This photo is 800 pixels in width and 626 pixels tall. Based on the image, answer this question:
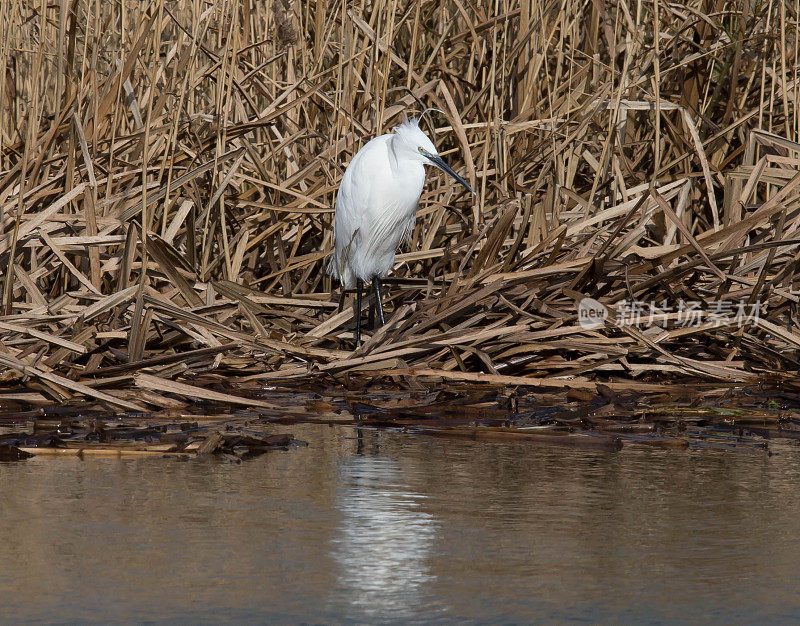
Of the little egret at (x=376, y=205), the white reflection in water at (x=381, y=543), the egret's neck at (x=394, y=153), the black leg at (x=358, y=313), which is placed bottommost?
the white reflection in water at (x=381, y=543)

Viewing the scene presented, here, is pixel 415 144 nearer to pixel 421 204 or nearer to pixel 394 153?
pixel 394 153

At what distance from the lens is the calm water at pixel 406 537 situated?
162 centimetres

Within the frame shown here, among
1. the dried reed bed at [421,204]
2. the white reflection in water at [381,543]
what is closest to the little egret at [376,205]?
the dried reed bed at [421,204]

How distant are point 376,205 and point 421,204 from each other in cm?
64

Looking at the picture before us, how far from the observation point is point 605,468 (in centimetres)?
258

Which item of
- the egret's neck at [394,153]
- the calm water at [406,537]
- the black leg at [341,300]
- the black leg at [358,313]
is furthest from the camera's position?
the black leg at [341,300]

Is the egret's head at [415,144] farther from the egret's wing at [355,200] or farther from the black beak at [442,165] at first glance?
the egret's wing at [355,200]

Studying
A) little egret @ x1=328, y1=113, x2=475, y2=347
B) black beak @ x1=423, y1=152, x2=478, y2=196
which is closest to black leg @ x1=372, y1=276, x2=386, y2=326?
little egret @ x1=328, y1=113, x2=475, y2=347

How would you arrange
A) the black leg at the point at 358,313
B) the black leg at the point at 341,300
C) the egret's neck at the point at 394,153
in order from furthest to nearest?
the black leg at the point at 341,300 < the egret's neck at the point at 394,153 < the black leg at the point at 358,313

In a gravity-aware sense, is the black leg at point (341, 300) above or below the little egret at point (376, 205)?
below

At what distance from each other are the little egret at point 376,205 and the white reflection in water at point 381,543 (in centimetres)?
193

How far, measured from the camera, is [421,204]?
505cm

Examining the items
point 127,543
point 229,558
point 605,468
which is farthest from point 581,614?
point 605,468

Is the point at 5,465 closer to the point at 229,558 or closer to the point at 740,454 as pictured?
the point at 229,558
